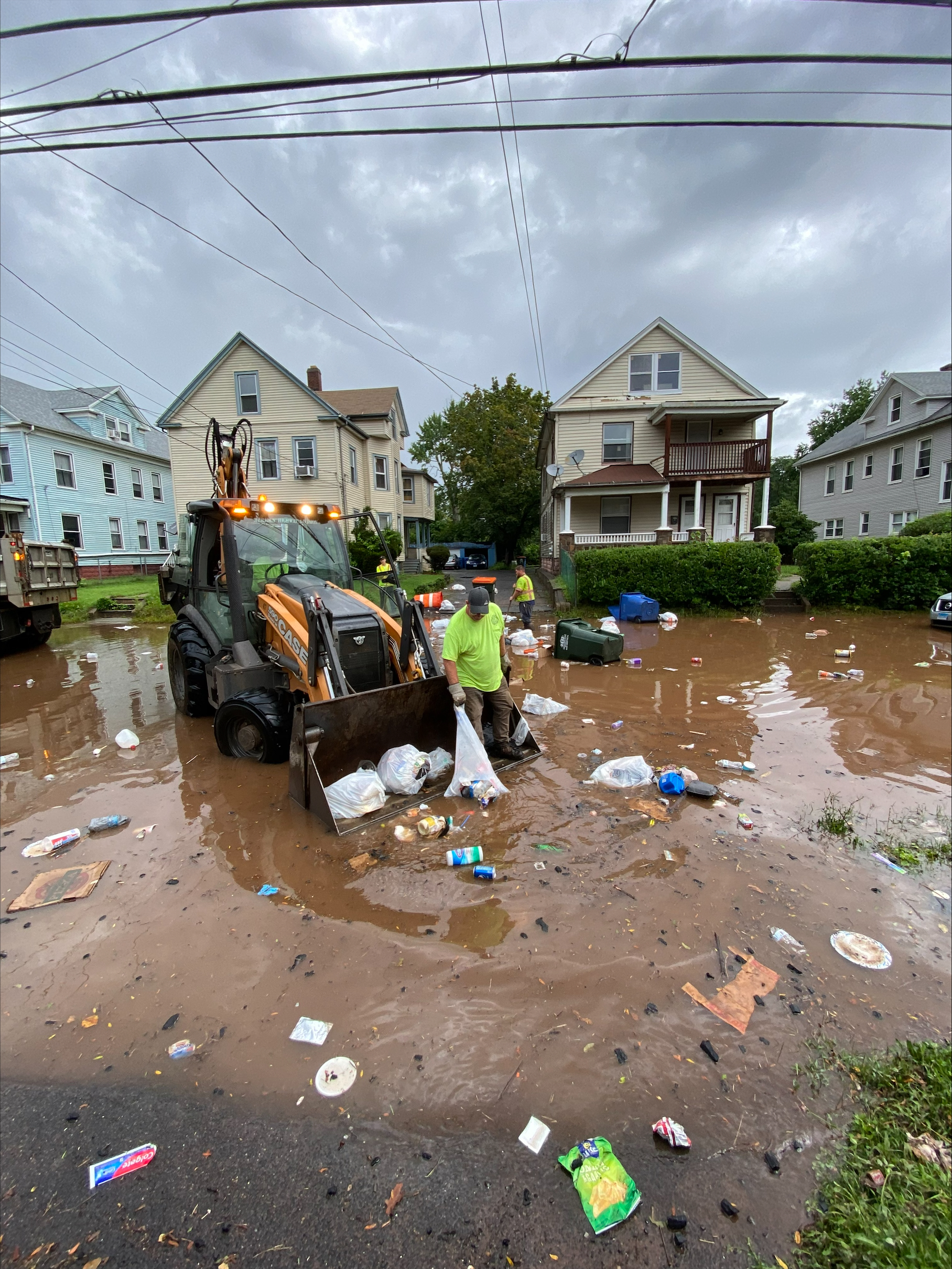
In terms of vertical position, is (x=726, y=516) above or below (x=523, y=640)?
above

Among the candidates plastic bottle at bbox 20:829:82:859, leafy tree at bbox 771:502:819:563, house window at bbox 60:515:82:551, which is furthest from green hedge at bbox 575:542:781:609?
house window at bbox 60:515:82:551

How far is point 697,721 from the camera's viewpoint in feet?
23.0

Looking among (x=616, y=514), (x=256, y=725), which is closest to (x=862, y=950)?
(x=256, y=725)

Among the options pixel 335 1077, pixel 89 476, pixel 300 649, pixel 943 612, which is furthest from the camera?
pixel 89 476

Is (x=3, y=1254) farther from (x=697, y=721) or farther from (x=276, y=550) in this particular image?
(x=697, y=721)

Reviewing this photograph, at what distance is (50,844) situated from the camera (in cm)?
428

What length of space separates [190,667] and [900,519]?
27438mm

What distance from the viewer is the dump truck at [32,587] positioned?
11.0m

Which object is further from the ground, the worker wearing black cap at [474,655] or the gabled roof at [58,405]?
the gabled roof at [58,405]

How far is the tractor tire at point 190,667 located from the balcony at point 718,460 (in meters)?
17.9

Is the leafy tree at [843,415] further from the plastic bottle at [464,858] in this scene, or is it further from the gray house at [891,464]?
the plastic bottle at [464,858]

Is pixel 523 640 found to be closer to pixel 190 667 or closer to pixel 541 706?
pixel 541 706

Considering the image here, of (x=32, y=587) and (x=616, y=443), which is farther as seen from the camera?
(x=616, y=443)

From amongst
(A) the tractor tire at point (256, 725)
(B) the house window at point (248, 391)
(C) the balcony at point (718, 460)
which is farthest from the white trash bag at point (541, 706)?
(B) the house window at point (248, 391)
